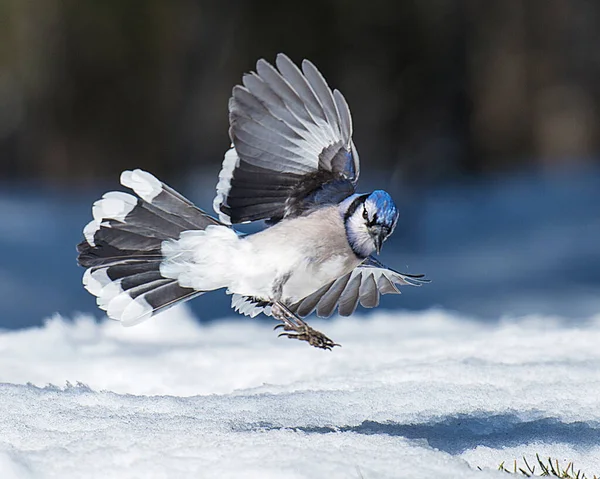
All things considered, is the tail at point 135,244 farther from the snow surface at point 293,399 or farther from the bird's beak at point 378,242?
the bird's beak at point 378,242

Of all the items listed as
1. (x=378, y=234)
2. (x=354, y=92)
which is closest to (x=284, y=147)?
(x=378, y=234)

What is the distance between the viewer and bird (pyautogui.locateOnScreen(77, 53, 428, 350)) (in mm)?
2869

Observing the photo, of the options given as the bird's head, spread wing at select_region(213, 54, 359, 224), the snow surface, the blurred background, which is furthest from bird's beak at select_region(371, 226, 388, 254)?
the blurred background

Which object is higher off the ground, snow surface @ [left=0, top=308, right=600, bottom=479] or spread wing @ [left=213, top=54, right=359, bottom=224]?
spread wing @ [left=213, top=54, right=359, bottom=224]

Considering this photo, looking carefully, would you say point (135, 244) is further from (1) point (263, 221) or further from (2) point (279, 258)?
(2) point (279, 258)

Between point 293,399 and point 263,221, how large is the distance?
0.57m

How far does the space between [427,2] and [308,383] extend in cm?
838

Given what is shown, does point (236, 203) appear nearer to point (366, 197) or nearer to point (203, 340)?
point (366, 197)

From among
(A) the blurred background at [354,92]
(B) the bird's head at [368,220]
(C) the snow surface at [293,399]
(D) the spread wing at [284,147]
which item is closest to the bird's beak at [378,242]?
(B) the bird's head at [368,220]

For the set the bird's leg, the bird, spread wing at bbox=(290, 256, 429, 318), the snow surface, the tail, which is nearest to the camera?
the snow surface

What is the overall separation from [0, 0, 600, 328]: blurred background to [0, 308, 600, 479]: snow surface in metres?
5.77

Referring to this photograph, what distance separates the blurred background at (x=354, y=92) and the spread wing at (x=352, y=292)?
6547 mm

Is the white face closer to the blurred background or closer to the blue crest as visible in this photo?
the blue crest

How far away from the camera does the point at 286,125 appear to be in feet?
9.56
